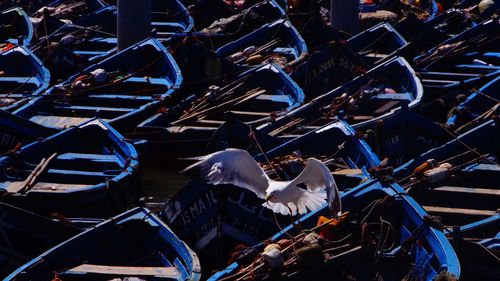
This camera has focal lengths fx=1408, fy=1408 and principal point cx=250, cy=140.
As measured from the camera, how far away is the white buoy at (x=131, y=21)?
26484 millimetres

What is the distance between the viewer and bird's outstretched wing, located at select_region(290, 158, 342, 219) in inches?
609

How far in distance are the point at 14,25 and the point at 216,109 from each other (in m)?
7.61

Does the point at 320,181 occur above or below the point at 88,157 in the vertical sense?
above

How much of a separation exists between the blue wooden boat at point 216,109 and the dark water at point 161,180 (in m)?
0.60

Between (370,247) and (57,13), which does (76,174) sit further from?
(57,13)

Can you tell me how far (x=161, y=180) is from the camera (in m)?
23.2

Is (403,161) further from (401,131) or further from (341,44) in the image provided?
(341,44)

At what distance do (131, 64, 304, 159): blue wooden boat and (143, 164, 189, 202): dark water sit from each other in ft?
1.97

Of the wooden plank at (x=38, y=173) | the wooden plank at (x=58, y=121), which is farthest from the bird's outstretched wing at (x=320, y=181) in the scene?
the wooden plank at (x=58, y=121)

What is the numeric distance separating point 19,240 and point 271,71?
28.5ft

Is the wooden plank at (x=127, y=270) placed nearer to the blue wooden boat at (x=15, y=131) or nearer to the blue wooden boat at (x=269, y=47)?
the blue wooden boat at (x=15, y=131)

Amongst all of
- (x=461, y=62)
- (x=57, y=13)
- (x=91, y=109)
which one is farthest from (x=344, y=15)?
(x=91, y=109)

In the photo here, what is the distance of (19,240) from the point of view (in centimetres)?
1675

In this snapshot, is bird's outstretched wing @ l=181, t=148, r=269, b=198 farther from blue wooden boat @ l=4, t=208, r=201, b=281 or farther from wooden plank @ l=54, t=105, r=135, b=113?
wooden plank @ l=54, t=105, r=135, b=113
